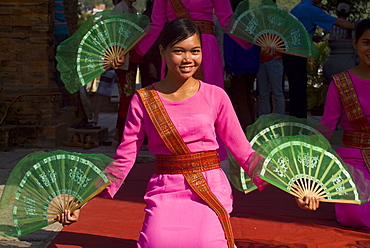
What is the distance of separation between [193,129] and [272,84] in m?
4.70

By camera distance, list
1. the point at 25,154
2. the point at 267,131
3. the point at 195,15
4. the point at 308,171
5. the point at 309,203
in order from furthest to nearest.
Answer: the point at 25,154 → the point at 195,15 → the point at 267,131 → the point at 308,171 → the point at 309,203

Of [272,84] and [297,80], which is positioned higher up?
[297,80]

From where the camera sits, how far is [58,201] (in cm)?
308

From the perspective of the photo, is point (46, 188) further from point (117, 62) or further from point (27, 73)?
point (27, 73)

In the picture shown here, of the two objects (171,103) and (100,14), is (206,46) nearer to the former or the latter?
(100,14)

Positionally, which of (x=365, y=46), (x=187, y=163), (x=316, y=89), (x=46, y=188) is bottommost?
(x=316, y=89)

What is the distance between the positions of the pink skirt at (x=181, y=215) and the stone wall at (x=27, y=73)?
4.79 meters

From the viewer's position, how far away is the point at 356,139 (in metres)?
4.39

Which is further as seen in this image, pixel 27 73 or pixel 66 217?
pixel 27 73

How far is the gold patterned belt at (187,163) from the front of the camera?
125 inches

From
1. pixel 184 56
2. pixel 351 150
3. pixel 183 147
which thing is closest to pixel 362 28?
pixel 351 150

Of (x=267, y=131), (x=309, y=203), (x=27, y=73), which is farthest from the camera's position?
(x=27, y=73)

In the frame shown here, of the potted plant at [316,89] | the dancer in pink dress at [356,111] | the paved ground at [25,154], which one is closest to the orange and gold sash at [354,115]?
the dancer in pink dress at [356,111]

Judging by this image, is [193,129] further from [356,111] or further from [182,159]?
[356,111]
